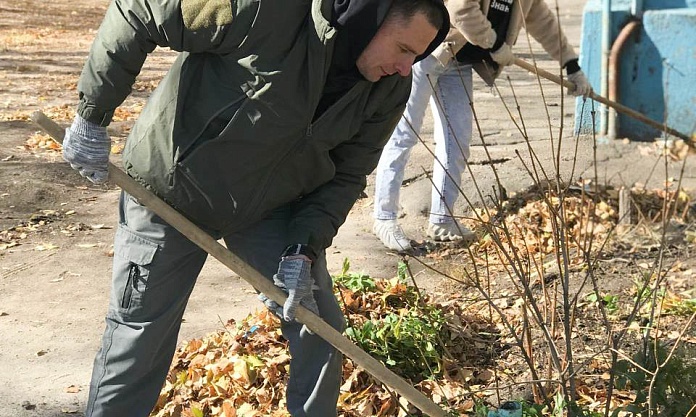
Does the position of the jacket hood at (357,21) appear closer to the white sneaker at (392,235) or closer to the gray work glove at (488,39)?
the gray work glove at (488,39)

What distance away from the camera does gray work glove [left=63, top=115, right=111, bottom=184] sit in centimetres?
296

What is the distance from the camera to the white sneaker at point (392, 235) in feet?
19.5

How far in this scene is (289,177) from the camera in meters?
3.14

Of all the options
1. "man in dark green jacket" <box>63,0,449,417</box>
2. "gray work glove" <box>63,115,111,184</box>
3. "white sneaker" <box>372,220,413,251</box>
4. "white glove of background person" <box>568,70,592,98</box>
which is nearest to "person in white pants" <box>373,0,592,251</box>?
"white sneaker" <box>372,220,413,251</box>

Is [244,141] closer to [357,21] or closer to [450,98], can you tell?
[357,21]

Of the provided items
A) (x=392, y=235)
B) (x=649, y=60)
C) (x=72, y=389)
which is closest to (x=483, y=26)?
(x=392, y=235)

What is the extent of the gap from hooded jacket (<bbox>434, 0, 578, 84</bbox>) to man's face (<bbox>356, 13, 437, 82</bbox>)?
86.8 inches

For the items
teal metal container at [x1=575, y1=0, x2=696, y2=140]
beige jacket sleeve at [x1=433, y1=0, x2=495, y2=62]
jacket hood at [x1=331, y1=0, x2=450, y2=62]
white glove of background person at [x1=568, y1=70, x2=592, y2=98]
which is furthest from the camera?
teal metal container at [x1=575, y1=0, x2=696, y2=140]

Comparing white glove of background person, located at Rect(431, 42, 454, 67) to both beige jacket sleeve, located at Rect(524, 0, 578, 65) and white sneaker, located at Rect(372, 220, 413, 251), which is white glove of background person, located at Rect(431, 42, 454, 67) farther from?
white sneaker, located at Rect(372, 220, 413, 251)

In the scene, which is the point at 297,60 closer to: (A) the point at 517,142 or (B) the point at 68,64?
(A) the point at 517,142

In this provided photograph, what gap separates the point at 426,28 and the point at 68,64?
11751 millimetres

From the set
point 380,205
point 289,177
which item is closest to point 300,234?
point 289,177

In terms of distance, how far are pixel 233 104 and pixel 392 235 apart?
3.15 m

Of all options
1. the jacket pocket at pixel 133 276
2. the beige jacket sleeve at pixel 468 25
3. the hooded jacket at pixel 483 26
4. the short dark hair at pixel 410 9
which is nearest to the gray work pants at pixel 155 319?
the jacket pocket at pixel 133 276
